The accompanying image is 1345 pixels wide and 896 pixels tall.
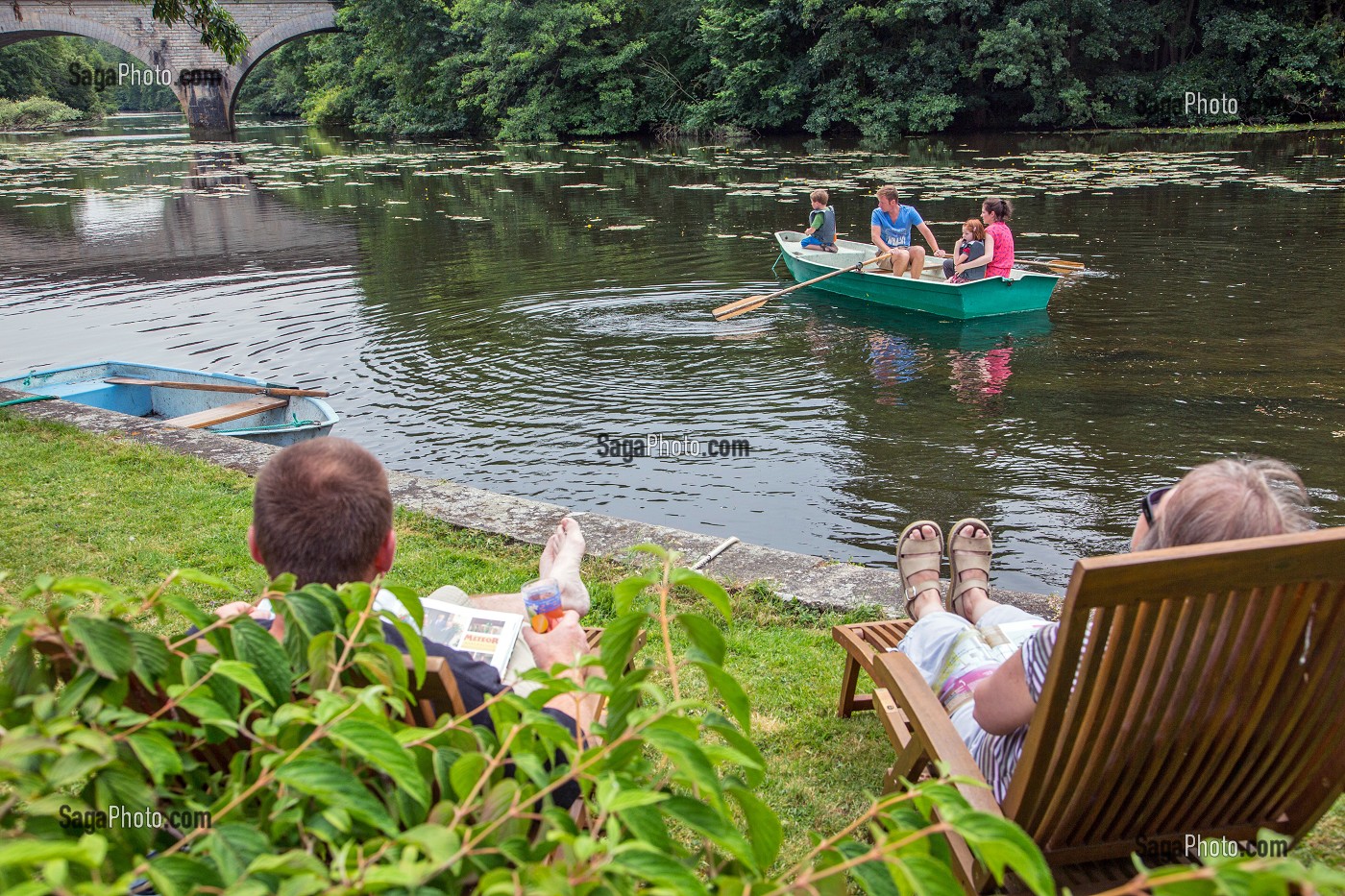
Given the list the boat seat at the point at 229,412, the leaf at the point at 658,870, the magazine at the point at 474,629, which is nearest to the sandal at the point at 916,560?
the magazine at the point at 474,629

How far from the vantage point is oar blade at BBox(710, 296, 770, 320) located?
37.3 feet

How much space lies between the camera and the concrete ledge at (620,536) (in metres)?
4.18

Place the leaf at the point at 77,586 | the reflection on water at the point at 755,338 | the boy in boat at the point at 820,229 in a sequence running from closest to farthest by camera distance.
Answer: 1. the leaf at the point at 77,586
2. the reflection on water at the point at 755,338
3. the boy in boat at the point at 820,229

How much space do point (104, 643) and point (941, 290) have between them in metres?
10.3

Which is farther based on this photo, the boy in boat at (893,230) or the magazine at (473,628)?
the boy in boat at (893,230)

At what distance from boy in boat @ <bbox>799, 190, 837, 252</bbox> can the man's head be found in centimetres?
1156

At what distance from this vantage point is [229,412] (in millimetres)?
7895

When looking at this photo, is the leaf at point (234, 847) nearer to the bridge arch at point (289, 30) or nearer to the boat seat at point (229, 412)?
the boat seat at point (229, 412)

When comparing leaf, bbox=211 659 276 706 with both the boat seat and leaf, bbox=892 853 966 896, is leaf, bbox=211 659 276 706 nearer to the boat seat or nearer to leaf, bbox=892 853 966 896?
leaf, bbox=892 853 966 896

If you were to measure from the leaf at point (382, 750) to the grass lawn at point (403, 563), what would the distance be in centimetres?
174

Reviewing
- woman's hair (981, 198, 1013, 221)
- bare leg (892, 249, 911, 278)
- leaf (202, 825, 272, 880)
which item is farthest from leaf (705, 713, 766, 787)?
bare leg (892, 249, 911, 278)

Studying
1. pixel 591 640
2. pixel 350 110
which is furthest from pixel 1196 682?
pixel 350 110

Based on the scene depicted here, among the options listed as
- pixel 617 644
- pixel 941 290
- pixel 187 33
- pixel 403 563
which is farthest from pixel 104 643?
pixel 187 33

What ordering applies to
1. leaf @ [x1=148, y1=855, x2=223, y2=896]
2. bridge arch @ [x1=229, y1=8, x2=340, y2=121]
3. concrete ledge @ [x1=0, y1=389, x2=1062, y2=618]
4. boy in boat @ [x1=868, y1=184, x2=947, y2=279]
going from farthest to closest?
bridge arch @ [x1=229, y1=8, x2=340, y2=121] → boy in boat @ [x1=868, y1=184, x2=947, y2=279] → concrete ledge @ [x1=0, y1=389, x2=1062, y2=618] → leaf @ [x1=148, y1=855, x2=223, y2=896]
